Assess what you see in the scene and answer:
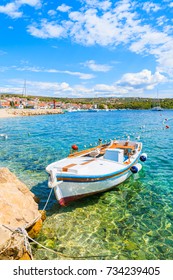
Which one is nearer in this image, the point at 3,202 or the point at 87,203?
the point at 3,202

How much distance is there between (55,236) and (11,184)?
3.43m

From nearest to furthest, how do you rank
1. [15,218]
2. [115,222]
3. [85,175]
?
[15,218], [115,222], [85,175]

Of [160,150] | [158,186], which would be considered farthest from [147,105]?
[158,186]

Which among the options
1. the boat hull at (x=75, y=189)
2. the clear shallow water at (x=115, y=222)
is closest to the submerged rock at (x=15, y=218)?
the clear shallow water at (x=115, y=222)

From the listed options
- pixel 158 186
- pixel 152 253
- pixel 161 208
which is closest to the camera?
pixel 152 253

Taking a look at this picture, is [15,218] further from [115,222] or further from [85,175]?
[115,222]

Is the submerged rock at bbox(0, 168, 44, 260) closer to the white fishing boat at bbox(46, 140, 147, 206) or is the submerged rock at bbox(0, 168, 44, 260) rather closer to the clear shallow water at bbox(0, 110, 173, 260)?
the clear shallow water at bbox(0, 110, 173, 260)

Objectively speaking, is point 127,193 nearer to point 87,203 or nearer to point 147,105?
point 87,203

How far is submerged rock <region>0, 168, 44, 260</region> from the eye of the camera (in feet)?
22.6

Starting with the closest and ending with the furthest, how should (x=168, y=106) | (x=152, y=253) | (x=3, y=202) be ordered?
(x=152, y=253), (x=3, y=202), (x=168, y=106)

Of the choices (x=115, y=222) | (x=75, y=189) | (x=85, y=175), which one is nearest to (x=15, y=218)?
(x=75, y=189)

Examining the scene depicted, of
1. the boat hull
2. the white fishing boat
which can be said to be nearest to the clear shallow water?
the boat hull

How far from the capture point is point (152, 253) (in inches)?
325

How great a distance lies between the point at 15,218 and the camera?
8.42m
